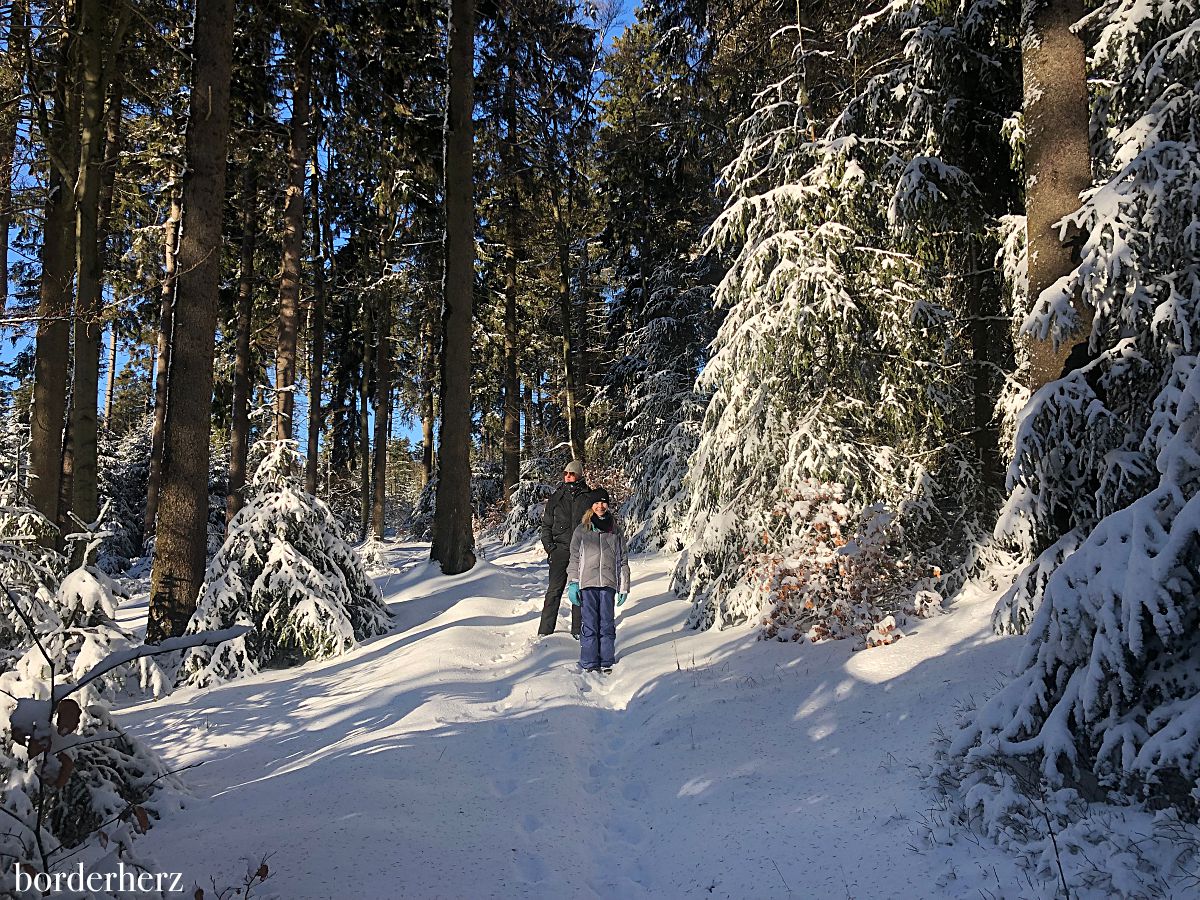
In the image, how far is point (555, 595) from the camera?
29.7 ft

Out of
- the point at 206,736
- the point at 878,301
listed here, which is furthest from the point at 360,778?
the point at 878,301

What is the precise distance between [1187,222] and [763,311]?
12.9 ft

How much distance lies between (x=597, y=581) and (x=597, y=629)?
51 cm

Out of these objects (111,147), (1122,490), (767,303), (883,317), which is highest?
(111,147)

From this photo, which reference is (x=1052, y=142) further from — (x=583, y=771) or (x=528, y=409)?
(x=528, y=409)

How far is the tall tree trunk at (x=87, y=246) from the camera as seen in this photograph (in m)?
9.58

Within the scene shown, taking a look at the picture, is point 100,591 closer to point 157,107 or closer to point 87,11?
point 87,11

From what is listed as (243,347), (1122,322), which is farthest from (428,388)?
(1122,322)

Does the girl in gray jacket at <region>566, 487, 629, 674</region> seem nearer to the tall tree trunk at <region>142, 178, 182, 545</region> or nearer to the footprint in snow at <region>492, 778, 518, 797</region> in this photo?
the footprint in snow at <region>492, 778, 518, 797</region>

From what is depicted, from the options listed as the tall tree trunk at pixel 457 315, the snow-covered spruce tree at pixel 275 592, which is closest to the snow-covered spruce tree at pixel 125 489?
the tall tree trunk at pixel 457 315

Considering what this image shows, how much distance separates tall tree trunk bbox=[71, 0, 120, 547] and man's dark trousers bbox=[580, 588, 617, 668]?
7316 mm

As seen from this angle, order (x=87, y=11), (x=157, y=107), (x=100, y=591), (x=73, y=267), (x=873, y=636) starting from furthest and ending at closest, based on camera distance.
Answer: (x=157, y=107) < (x=73, y=267) < (x=87, y=11) < (x=873, y=636) < (x=100, y=591)

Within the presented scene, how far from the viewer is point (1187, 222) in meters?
4.42

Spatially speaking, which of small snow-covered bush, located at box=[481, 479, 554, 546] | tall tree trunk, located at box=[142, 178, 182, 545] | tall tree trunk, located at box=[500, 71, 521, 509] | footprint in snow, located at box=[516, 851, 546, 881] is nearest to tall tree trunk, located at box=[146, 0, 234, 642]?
footprint in snow, located at box=[516, 851, 546, 881]
